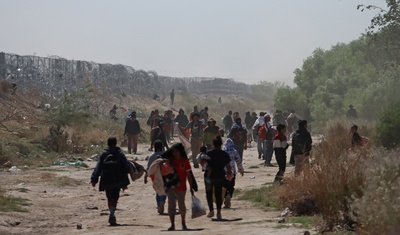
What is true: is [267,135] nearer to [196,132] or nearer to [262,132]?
[262,132]

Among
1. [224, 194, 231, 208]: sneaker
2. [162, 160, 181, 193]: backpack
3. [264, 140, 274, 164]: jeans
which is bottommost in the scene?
[224, 194, 231, 208]: sneaker

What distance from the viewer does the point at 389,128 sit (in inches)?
1172

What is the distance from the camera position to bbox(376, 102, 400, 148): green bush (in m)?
29.5

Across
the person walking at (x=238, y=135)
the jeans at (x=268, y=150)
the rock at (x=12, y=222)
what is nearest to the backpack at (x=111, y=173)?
the rock at (x=12, y=222)

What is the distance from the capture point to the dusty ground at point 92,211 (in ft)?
55.1

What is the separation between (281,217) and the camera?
17453mm

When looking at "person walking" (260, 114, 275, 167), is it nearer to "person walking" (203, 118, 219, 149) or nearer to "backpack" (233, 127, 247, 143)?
"backpack" (233, 127, 247, 143)

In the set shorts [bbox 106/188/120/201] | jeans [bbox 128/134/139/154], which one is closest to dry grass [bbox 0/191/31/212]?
shorts [bbox 106/188/120/201]

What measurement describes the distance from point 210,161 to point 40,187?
818cm

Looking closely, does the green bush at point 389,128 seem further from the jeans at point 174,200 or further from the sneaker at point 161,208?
the jeans at point 174,200

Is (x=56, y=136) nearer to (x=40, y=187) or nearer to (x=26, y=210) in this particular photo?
(x=40, y=187)

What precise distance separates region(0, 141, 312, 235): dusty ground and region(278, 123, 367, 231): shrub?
0.51 metres

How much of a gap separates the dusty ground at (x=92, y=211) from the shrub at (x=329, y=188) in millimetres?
508

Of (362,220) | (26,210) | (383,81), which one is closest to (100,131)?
(383,81)
